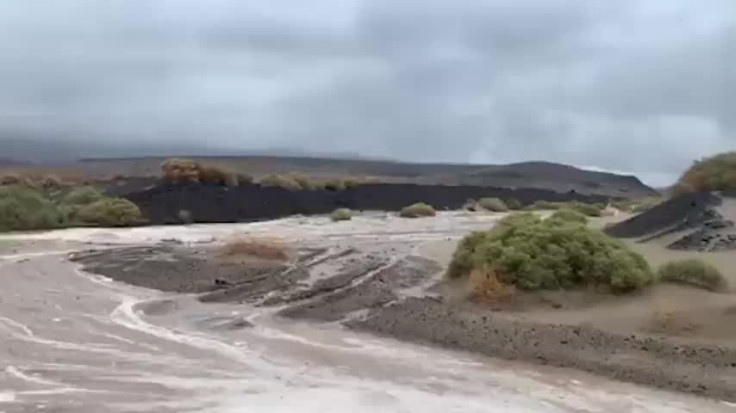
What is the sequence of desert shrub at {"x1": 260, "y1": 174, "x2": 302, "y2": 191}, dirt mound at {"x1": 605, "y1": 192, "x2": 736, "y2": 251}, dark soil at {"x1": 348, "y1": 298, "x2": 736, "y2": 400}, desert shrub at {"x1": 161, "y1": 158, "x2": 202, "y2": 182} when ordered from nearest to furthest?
dark soil at {"x1": 348, "y1": 298, "x2": 736, "y2": 400}, dirt mound at {"x1": 605, "y1": 192, "x2": 736, "y2": 251}, desert shrub at {"x1": 161, "y1": 158, "x2": 202, "y2": 182}, desert shrub at {"x1": 260, "y1": 174, "x2": 302, "y2": 191}

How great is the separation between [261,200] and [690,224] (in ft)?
103

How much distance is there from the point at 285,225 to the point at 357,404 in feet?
114

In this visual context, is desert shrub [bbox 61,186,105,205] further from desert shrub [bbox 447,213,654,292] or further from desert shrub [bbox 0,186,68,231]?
desert shrub [bbox 447,213,654,292]

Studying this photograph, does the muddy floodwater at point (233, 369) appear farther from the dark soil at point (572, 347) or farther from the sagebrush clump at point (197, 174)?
the sagebrush clump at point (197, 174)

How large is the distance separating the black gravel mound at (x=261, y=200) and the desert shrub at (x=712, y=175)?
72.8 ft

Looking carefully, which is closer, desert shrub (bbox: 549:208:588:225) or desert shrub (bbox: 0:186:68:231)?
desert shrub (bbox: 549:208:588:225)

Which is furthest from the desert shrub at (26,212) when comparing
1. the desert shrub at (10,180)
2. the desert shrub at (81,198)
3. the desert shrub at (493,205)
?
the desert shrub at (493,205)

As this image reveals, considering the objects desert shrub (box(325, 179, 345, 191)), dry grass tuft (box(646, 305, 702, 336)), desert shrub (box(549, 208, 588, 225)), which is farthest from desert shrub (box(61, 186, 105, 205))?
dry grass tuft (box(646, 305, 702, 336))

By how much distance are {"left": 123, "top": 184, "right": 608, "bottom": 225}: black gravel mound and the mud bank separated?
741 inches

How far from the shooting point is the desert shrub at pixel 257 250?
97.2ft

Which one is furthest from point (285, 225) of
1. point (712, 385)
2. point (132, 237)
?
point (712, 385)

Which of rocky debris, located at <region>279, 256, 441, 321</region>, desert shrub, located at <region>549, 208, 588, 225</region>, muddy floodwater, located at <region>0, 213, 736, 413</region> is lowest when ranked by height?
muddy floodwater, located at <region>0, 213, 736, 413</region>

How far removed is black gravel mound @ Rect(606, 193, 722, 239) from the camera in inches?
1202

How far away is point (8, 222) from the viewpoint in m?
41.8
